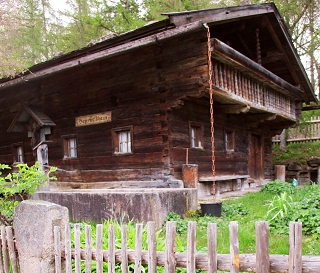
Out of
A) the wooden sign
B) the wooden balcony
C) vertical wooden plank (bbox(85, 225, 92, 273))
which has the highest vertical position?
the wooden balcony

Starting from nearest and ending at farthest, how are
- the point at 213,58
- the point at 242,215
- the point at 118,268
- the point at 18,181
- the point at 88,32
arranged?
the point at 118,268
the point at 18,181
the point at 242,215
the point at 213,58
the point at 88,32

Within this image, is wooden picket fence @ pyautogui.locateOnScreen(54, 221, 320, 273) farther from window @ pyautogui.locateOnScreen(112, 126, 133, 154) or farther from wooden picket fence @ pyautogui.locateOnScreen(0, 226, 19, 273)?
window @ pyautogui.locateOnScreen(112, 126, 133, 154)

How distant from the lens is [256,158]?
1581 cm

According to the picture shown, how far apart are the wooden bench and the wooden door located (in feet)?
5.04

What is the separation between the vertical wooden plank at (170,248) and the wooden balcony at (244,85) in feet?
20.3

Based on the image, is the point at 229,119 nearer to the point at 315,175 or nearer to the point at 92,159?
the point at 92,159

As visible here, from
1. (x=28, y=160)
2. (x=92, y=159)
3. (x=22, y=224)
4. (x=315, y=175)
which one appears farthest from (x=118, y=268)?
(x=315, y=175)

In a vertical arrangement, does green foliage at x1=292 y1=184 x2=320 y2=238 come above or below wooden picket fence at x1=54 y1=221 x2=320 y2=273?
below

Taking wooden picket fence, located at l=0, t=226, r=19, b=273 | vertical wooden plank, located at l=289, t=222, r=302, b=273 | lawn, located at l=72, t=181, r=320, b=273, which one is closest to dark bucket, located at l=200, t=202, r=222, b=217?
lawn, located at l=72, t=181, r=320, b=273

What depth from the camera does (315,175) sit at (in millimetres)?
17703

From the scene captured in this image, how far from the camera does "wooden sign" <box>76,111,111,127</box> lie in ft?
36.4

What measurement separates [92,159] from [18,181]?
22.2 ft

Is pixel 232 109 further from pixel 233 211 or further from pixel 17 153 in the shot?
pixel 17 153

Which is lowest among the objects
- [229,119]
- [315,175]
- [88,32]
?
[315,175]
